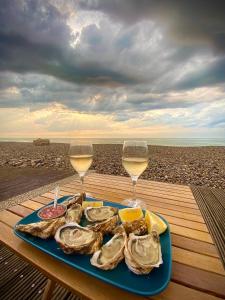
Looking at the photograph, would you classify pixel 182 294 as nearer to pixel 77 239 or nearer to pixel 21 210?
pixel 77 239

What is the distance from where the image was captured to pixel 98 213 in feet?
3.60

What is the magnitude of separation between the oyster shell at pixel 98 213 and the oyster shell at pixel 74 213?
0.12ft

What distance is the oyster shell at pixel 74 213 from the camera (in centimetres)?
101

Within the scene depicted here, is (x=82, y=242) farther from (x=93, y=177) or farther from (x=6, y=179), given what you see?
(x=6, y=179)

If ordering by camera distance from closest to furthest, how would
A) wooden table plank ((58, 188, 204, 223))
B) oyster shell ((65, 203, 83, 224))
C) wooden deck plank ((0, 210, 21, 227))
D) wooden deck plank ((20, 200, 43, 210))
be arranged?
oyster shell ((65, 203, 83, 224)) → wooden deck plank ((0, 210, 21, 227)) → wooden table plank ((58, 188, 204, 223)) → wooden deck plank ((20, 200, 43, 210))

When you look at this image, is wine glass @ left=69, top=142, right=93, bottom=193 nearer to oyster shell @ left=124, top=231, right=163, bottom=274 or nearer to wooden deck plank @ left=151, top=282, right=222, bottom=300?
oyster shell @ left=124, top=231, right=163, bottom=274

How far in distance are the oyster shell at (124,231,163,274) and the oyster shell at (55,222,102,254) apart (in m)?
0.15

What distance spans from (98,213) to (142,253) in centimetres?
40

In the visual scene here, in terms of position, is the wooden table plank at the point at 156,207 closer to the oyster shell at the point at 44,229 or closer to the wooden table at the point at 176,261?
the wooden table at the point at 176,261

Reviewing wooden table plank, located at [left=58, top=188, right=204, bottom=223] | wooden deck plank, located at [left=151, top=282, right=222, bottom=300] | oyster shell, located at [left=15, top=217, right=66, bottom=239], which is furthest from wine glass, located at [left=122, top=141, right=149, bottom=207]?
wooden deck plank, located at [left=151, top=282, right=222, bottom=300]

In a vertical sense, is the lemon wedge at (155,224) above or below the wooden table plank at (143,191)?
above

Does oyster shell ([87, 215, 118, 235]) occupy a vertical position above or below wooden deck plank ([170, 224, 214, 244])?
above

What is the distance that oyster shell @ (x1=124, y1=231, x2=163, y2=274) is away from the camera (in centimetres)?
70

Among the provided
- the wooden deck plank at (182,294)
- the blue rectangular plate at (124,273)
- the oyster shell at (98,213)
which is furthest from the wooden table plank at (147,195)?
the wooden deck plank at (182,294)
